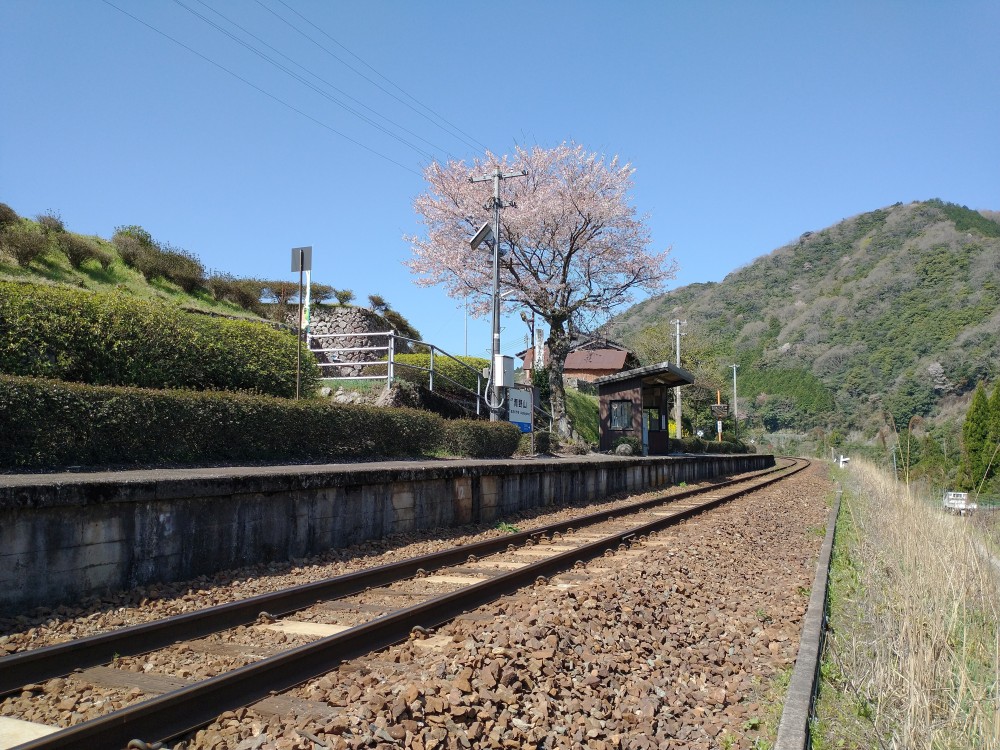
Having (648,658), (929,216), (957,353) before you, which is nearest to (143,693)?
(648,658)

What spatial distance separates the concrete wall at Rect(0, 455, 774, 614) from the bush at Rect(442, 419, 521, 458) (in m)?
4.16

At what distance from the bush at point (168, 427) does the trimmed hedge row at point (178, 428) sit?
1 cm

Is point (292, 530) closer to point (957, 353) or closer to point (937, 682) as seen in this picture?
point (937, 682)

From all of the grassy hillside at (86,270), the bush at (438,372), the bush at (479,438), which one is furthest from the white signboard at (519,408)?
the grassy hillside at (86,270)

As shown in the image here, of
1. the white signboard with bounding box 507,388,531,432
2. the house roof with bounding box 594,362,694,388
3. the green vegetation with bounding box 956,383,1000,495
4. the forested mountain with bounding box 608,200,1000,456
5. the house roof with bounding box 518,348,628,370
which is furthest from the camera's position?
the forested mountain with bounding box 608,200,1000,456

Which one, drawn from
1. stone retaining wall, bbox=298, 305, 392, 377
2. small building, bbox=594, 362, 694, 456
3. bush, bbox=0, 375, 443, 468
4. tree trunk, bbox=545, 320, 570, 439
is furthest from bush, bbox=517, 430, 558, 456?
bush, bbox=0, 375, 443, 468

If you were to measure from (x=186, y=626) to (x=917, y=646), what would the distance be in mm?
4762

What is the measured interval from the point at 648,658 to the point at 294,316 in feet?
79.1

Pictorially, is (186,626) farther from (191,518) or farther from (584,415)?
(584,415)

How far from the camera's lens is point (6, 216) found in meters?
20.1

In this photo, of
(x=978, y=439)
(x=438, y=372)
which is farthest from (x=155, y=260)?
(x=978, y=439)

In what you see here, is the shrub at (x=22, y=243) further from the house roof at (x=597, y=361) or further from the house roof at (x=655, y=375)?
the house roof at (x=597, y=361)

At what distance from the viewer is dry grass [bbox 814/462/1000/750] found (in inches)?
142

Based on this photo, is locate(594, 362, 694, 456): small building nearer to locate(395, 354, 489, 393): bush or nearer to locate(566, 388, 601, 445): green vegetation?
locate(395, 354, 489, 393): bush
